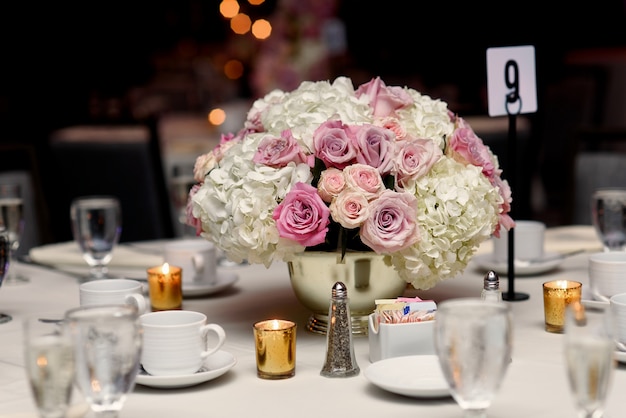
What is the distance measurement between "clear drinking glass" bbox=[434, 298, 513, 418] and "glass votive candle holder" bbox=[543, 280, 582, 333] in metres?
0.59

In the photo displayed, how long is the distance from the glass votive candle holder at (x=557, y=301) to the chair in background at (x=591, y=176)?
135 centimetres

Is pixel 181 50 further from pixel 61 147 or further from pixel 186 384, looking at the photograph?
pixel 186 384

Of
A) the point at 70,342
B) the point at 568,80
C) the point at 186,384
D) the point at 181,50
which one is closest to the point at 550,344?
the point at 186,384

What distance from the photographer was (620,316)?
4.45ft

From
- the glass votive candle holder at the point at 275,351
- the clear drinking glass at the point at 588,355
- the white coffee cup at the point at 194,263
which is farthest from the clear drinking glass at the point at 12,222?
the clear drinking glass at the point at 588,355

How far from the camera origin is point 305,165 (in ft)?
4.82

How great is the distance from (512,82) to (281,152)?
1.60ft

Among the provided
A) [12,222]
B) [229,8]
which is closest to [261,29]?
[229,8]

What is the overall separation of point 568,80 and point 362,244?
3.76m

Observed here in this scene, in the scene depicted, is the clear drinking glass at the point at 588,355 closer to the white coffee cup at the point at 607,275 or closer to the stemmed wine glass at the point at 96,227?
the white coffee cup at the point at 607,275

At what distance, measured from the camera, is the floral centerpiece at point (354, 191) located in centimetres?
142

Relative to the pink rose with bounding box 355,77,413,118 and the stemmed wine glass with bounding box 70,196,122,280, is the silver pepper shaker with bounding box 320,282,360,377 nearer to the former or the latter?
the pink rose with bounding box 355,77,413,118

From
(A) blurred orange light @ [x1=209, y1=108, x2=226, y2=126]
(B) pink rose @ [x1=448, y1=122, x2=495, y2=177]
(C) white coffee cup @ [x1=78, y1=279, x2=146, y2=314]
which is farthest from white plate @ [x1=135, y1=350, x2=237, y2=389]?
(A) blurred orange light @ [x1=209, y1=108, x2=226, y2=126]

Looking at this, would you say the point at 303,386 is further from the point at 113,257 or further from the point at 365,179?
the point at 113,257
